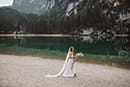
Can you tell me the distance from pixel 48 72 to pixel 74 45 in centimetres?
60

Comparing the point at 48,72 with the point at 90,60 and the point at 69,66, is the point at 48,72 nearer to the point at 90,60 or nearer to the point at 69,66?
the point at 69,66

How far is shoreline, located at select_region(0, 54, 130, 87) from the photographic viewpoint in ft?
16.9

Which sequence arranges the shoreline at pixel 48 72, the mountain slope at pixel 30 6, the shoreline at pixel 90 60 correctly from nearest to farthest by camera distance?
1. the shoreline at pixel 48 72
2. the shoreline at pixel 90 60
3. the mountain slope at pixel 30 6

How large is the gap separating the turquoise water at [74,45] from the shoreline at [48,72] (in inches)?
6.7

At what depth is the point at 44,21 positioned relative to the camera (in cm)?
588

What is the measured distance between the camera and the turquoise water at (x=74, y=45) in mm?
5547

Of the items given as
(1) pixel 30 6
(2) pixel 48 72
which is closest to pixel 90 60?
(2) pixel 48 72

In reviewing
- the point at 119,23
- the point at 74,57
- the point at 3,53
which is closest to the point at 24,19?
the point at 3,53

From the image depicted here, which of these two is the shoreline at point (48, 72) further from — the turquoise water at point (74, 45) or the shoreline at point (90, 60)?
the turquoise water at point (74, 45)

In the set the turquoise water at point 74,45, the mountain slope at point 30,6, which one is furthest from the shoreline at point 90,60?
the mountain slope at point 30,6

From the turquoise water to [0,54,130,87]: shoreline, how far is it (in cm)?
17

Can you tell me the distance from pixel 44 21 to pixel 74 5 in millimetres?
621

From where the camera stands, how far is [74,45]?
5.57 m

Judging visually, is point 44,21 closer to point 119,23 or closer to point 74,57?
point 74,57
